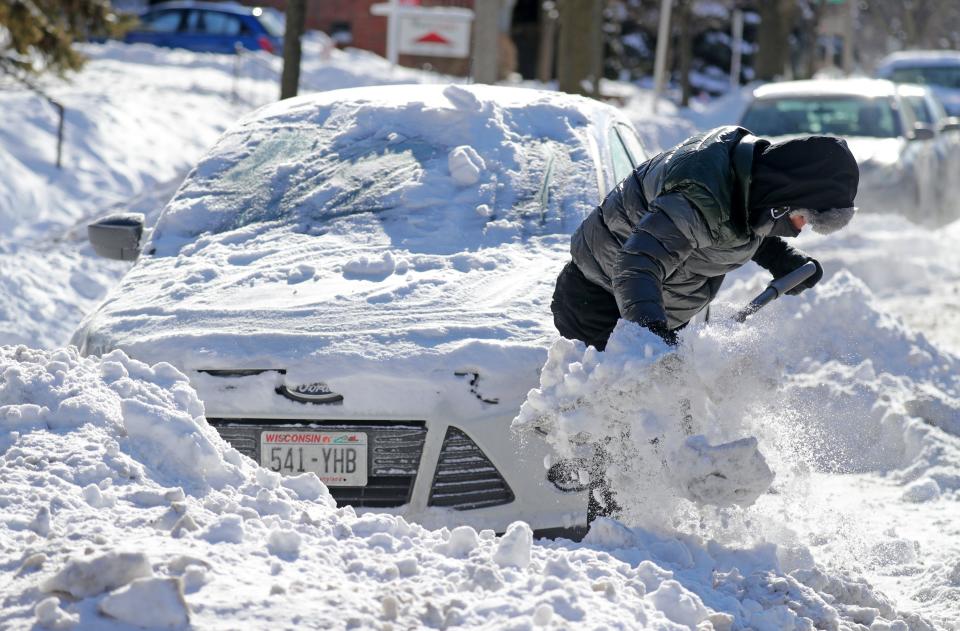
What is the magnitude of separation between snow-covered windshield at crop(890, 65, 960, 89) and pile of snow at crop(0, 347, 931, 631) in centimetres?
2137

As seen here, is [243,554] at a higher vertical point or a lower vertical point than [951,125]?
higher

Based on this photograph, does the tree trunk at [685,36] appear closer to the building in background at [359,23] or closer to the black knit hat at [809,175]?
the building in background at [359,23]

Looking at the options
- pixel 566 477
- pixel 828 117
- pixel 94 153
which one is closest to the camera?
pixel 566 477

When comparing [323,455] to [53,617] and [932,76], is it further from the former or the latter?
[932,76]

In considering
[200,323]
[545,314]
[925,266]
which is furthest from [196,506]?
[925,266]

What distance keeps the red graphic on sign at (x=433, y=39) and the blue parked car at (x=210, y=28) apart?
6.33 meters

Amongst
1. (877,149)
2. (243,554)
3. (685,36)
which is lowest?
(685,36)

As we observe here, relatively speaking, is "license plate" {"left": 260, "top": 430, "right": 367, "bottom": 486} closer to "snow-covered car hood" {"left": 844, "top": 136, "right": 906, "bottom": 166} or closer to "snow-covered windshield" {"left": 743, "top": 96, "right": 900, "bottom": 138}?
"snow-covered car hood" {"left": 844, "top": 136, "right": 906, "bottom": 166}

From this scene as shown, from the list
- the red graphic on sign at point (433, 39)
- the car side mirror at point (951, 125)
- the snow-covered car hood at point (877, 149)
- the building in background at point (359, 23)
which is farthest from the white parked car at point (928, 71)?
the building in background at point (359, 23)

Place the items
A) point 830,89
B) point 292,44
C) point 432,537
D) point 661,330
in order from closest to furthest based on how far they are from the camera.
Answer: point 432,537
point 661,330
point 292,44
point 830,89

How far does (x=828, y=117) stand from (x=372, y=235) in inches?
369

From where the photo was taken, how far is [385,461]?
4219 mm

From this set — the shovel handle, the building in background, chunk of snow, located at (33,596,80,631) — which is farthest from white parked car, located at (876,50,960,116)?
chunk of snow, located at (33,596,80,631)

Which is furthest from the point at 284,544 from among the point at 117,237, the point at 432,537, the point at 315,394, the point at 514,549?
the point at 117,237
